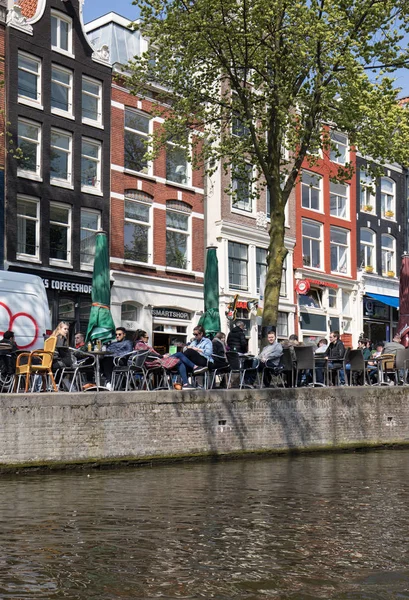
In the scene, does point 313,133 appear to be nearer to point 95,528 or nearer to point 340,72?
point 340,72

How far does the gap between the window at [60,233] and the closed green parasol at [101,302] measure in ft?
22.3

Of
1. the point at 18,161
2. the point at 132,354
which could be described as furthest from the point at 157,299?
the point at 132,354

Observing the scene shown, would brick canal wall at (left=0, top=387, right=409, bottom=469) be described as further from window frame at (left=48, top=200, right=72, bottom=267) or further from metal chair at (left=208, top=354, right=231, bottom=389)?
window frame at (left=48, top=200, right=72, bottom=267)

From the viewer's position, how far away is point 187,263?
3198 centimetres

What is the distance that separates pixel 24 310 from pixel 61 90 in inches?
449

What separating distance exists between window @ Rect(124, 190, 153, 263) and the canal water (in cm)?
1853

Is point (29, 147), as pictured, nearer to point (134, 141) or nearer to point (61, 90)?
point (61, 90)

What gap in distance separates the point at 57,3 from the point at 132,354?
1823cm

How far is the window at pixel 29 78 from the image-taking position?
1051 inches

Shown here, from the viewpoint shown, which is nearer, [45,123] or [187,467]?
[187,467]

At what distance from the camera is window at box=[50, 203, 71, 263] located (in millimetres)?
27266

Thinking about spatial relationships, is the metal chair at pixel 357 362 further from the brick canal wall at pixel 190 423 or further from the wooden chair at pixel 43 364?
the wooden chair at pixel 43 364

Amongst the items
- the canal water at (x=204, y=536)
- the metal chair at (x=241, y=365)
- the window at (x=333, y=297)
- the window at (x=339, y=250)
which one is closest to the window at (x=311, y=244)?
the window at (x=339, y=250)

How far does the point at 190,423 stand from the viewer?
13828mm
